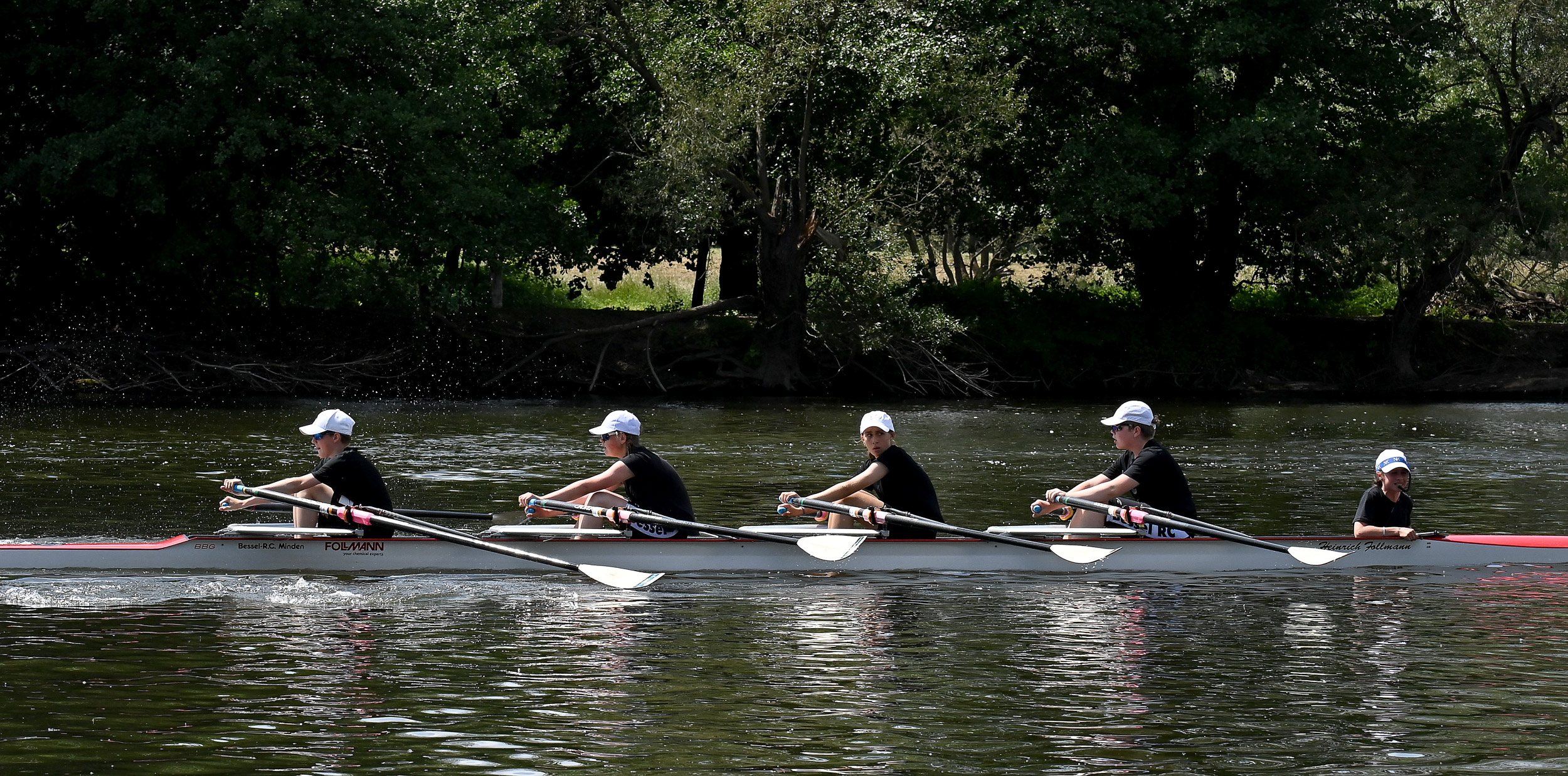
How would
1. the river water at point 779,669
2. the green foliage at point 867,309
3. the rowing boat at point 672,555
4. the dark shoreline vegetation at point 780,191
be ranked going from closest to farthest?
1. the river water at point 779,669
2. the rowing boat at point 672,555
3. the dark shoreline vegetation at point 780,191
4. the green foliage at point 867,309

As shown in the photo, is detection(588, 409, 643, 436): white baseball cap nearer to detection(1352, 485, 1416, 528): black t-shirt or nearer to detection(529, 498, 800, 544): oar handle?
detection(529, 498, 800, 544): oar handle

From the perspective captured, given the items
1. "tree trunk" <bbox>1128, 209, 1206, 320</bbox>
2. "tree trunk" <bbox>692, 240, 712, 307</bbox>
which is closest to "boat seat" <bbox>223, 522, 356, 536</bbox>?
"tree trunk" <bbox>692, 240, 712, 307</bbox>

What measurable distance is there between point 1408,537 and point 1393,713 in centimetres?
572

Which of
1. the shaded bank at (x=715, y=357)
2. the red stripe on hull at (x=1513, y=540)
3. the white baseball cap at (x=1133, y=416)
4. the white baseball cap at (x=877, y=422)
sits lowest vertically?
the red stripe on hull at (x=1513, y=540)

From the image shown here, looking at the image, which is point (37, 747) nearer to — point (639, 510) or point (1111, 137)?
point (639, 510)

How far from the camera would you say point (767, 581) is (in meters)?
14.4

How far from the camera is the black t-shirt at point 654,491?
14688mm

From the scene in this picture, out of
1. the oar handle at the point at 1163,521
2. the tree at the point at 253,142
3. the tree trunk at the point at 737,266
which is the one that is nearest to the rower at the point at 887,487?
the oar handle at the point at 1163,521

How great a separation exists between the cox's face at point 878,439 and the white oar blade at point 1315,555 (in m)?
3.74

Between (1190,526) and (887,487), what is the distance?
2656 millimetres

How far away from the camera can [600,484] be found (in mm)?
14758

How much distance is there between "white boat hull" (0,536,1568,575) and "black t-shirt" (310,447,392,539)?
19 centimetres

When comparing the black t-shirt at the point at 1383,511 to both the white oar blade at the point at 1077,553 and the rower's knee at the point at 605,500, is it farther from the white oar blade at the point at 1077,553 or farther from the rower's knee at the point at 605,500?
the rower's knee at the point at 605,500

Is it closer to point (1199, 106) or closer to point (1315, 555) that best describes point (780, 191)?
point (1199, 106)
